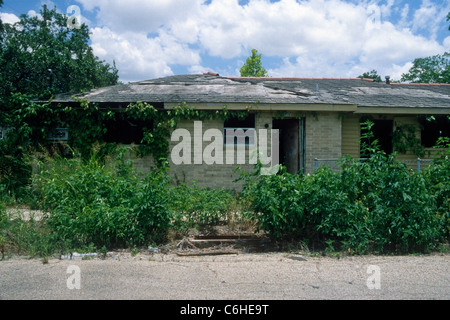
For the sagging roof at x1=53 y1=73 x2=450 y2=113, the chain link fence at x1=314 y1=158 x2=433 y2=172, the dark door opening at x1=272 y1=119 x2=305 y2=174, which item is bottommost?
the chain link fence at x1=314 y1=158 x2=433 y2=172

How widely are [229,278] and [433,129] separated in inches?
417

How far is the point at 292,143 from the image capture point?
37.4ft

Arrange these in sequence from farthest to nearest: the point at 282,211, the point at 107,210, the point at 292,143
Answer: the point at 292,143, the point at 282,211, the point at 107,210

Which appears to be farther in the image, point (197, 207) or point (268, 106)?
point (268, 106)

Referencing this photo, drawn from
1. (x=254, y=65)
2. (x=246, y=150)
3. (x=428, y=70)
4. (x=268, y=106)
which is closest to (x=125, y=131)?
(x=246, y=150)

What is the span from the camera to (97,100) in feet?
32.1

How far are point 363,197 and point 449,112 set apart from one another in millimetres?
7266

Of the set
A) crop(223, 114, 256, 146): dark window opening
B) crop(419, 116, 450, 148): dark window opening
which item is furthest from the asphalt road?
crop(419, 116, 450, 148): dark window opening

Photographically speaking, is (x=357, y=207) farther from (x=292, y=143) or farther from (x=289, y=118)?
(x=292, y=143)

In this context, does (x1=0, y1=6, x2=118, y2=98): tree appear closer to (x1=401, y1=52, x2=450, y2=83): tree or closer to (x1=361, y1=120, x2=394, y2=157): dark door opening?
(x1=361, y1=120, x2=394, y2=157): dark door opening

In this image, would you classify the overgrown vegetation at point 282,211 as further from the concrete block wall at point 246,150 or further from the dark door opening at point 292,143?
the dark door opening at point 292,143

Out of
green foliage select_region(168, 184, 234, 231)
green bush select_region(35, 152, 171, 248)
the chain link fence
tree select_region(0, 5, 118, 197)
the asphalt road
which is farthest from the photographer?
tree select_region(0, 5, 118, 197)

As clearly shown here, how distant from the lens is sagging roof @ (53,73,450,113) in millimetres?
10047

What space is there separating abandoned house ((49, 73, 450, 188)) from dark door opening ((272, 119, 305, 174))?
0.03 meters
